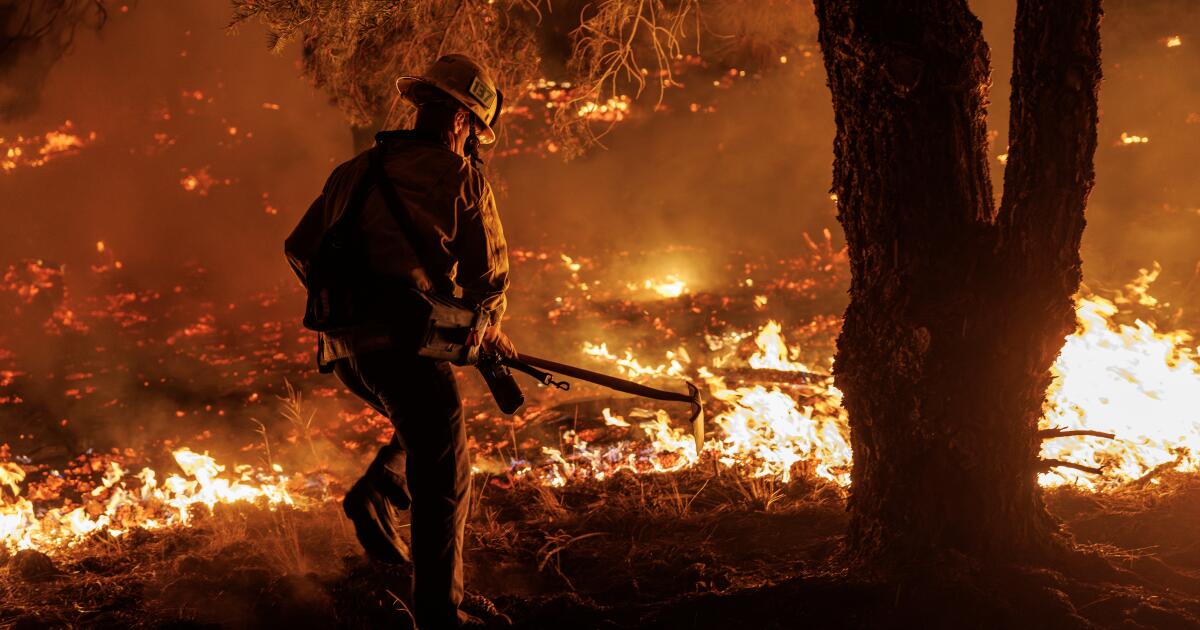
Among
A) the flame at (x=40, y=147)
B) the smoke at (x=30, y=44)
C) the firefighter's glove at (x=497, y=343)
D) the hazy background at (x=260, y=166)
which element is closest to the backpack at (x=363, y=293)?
the firefighter's glove at (x=497, y=343)

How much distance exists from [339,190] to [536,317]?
25.6ft

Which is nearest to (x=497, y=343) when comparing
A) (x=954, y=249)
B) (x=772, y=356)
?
(x=954, y=249)

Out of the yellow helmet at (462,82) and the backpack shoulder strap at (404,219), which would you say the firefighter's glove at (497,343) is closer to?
the backpack shoulder strap at (404,219)

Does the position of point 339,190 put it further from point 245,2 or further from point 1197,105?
point 1197,105

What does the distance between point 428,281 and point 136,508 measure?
132 inches

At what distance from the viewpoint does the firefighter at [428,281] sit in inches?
113

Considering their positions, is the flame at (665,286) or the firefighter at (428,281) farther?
the flame at (665,286)

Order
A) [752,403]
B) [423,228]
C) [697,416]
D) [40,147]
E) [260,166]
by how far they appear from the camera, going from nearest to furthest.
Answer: [423,228] → [697,416] → [752,403] → [40,147] → [260,166]

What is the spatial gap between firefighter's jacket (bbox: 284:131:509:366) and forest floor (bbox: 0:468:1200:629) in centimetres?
133

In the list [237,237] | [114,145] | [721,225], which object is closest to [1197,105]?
[721,225]

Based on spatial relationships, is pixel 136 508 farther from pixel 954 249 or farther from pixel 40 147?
pixel 40 147

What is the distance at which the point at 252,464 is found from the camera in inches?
264

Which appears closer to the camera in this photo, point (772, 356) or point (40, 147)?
point (772, 356)

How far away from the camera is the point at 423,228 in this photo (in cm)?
287
